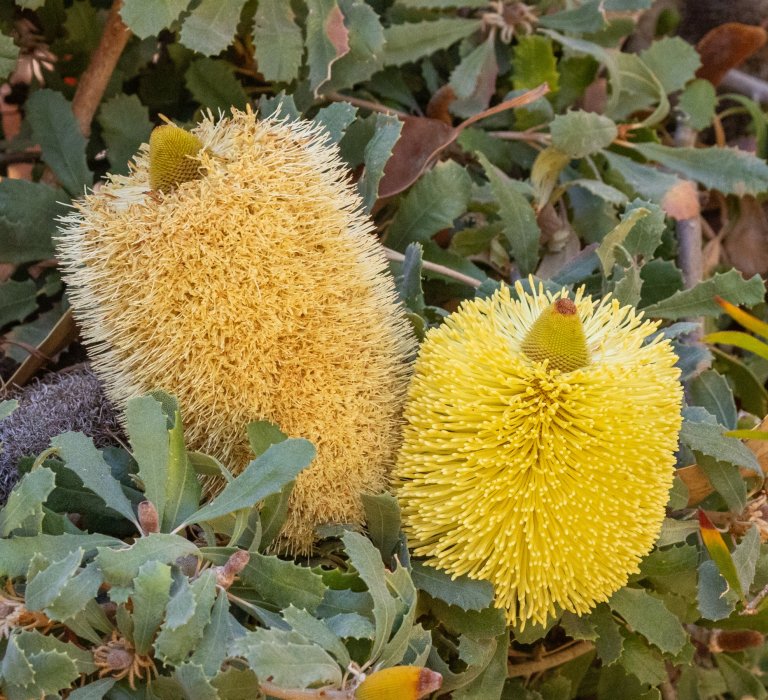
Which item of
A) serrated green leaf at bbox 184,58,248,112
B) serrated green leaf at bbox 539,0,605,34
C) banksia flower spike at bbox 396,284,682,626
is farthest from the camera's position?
serrated green leaf at bbox 539,0,605,34

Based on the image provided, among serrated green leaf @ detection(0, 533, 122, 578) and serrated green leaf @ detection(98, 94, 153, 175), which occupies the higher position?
serrated green leaf @ detection(98, 94, 153, 175)

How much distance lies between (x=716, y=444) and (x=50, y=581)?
1.67 feet

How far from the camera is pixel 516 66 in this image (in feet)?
3.41

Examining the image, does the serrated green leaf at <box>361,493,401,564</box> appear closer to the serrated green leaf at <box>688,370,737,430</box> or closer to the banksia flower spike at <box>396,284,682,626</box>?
→ the banksia flower spike at <box>396,284,682,626</box>

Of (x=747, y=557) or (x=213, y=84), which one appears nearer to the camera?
(x=747, y=557)

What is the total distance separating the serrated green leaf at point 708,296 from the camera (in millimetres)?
798

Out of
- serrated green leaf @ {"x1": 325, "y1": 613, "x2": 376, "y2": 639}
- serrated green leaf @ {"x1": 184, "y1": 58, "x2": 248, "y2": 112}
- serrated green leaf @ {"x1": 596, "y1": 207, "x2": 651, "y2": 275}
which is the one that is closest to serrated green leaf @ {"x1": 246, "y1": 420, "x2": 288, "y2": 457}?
serrated green leaf @ {"x1": 325, "y1": 613, "x2": 376, "y2": 639}

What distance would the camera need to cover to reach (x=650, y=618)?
70 centimetres

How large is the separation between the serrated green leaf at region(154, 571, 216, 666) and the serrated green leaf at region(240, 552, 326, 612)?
1.7 inches

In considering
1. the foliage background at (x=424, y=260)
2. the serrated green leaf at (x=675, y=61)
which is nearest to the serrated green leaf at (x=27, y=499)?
the foliage background at (x=424, y=260)

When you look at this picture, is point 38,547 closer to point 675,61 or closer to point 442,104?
point 442,104

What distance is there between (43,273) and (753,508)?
0.73 m

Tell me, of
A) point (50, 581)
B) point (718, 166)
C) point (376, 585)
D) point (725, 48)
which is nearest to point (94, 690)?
point (50, 581)

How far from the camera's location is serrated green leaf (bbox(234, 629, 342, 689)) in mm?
497
